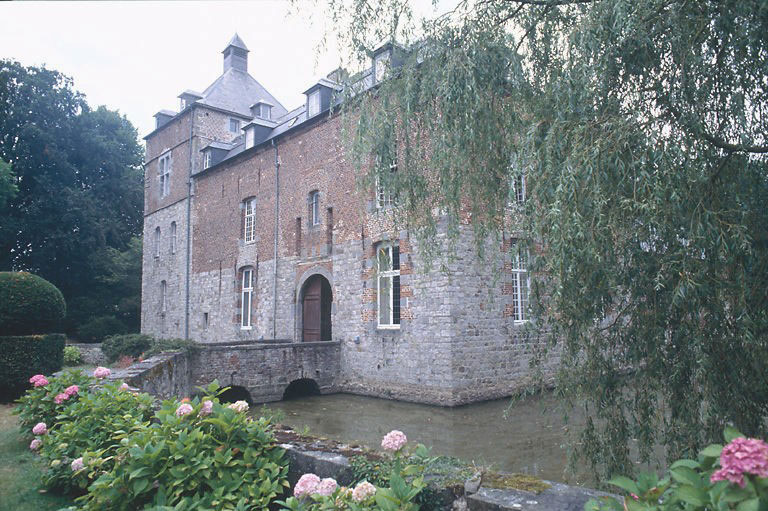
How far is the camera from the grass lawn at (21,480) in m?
3.69

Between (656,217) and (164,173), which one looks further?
(164,173)

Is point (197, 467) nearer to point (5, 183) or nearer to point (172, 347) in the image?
point (172, 347)

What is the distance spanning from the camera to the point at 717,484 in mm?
1441

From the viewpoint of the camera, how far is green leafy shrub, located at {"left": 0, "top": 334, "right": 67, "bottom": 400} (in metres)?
8.60

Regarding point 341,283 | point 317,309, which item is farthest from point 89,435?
point 317,309

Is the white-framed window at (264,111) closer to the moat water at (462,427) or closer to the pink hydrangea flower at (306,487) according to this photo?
the moat water at (462,427)

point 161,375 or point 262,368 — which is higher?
point 161,375

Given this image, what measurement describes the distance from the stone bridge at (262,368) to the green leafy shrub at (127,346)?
13.3ft

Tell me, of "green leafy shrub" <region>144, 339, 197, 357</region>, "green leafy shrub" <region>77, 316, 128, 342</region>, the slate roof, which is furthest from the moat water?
"green leafy shrub" <region>77, 316, 128, 342</region>

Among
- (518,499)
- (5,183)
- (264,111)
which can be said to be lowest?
(518,499)

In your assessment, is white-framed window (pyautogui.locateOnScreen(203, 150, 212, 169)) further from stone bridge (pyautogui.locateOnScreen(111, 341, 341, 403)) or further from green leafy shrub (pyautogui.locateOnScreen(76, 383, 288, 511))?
green leafy shrub (pyautogui.locateOnScreen(76, 383, 288, 511))

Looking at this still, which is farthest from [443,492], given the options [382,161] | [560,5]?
[560,5]

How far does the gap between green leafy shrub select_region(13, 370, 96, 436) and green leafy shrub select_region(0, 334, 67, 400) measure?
3806 mm

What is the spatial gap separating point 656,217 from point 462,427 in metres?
6.44
